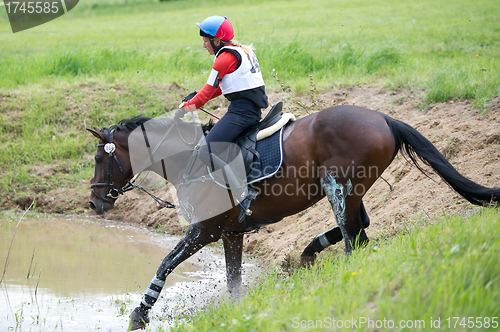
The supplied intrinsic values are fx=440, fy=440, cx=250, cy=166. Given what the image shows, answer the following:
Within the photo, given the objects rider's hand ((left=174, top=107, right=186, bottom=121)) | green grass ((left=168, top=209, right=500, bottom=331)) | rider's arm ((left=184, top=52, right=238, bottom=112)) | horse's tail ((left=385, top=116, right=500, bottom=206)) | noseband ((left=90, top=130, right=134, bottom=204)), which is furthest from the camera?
noseband ((left=90, top=130, right=134, bottom=204))

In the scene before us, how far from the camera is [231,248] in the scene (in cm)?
548

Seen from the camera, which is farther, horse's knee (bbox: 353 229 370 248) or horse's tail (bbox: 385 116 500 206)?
horse's knee (bbox: 353 229 370 248)

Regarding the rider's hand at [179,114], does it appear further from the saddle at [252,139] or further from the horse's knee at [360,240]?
the horse's knee at [360,240]

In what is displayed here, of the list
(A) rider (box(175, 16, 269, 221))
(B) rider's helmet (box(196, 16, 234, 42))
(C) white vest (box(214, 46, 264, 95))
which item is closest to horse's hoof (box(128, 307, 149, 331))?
(A) rider (box(175, 16, 269, 221))

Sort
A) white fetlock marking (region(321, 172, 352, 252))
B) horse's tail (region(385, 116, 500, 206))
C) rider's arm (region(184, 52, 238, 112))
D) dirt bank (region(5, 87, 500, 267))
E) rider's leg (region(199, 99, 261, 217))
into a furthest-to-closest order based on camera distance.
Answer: dirt bank (region(5, 87, 500, 267)), rider's leg (region(199, 99, 261, 217)), rider's arm (region(184, 52, 238, 112)), white fetlock marking (region(321, 172, 352, 252)), horse's tail (region(385, 116, 500, 206))

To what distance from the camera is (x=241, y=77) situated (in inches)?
188

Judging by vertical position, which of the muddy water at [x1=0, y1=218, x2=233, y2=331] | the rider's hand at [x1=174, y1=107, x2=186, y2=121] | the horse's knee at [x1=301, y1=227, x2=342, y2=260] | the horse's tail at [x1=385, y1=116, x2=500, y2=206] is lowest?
the muddy water at [x1=0, y1=218, x2=233, y2=331]

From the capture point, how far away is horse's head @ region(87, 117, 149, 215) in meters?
5.24

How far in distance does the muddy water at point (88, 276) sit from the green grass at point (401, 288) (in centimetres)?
141

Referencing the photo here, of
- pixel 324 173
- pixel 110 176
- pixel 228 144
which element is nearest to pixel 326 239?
pixel 324 173

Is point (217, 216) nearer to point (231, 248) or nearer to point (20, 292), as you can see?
point (231, 248)

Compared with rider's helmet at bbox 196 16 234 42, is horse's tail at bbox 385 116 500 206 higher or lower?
lower

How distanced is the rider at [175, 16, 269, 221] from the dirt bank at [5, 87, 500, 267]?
2.19 meters

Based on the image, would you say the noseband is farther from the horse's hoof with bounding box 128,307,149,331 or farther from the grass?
the grass
